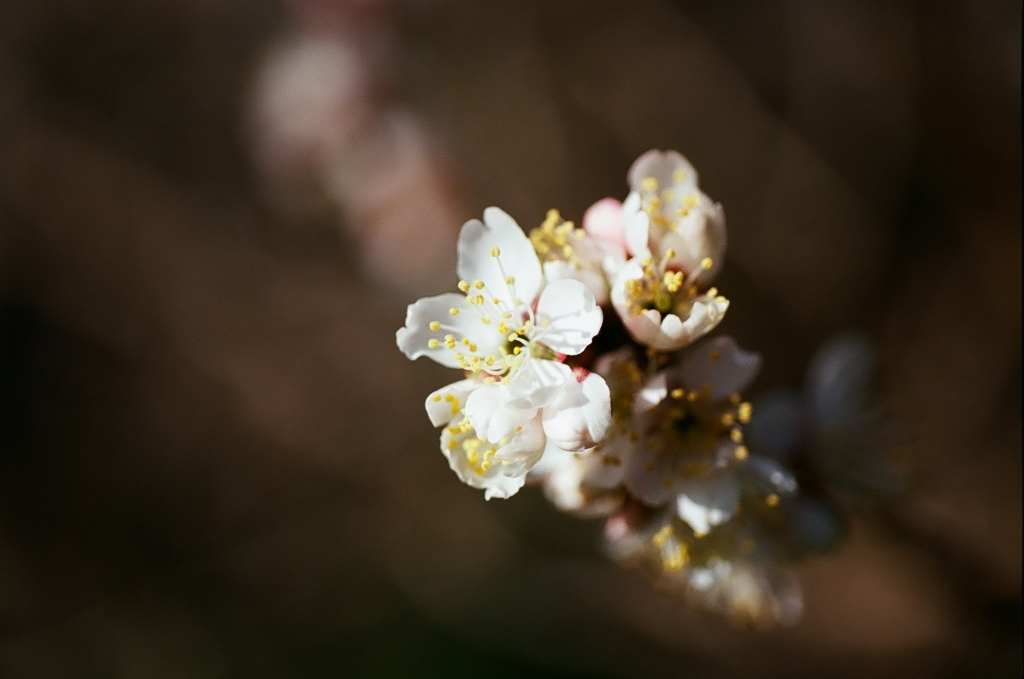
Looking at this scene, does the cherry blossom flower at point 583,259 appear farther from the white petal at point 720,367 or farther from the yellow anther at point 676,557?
the yellow anther at point 676,557

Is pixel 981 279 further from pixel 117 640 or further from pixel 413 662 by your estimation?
pixel 117 640

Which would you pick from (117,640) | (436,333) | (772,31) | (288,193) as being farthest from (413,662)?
(772,31)

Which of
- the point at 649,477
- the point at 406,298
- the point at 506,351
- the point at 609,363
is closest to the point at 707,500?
the point at 649,477

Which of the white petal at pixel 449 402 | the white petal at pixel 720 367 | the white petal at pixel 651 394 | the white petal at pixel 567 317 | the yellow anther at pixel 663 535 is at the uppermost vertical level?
the white petal at pixel 720 367

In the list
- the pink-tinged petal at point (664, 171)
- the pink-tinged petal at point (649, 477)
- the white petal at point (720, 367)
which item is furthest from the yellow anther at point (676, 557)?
the pink-tinged petal at point (664, 171)

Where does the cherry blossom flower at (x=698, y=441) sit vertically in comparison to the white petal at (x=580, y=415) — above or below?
above

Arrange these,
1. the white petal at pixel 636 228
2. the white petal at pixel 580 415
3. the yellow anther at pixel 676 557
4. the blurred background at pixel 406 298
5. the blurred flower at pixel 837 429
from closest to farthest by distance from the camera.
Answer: the white petal at pixel 580 415 → the white petal at pixel 636 228 → the yellow anther at pixel 676 557 → the blurred flower at pixel 837 429 → the blurred background at pixel 406 298
